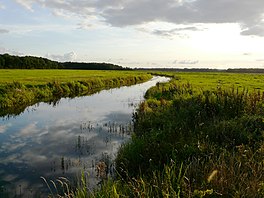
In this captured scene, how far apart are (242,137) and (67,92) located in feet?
104

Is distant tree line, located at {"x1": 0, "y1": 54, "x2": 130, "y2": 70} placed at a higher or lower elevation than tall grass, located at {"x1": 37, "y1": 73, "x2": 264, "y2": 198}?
higher

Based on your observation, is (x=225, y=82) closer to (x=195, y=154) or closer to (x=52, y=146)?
(x=52, y=146)

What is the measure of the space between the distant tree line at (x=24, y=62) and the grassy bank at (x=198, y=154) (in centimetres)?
9337

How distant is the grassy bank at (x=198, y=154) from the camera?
20.3 ft

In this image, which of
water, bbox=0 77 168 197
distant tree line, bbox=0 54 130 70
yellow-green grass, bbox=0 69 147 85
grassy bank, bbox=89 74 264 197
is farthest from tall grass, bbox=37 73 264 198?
distant tree line, bbox=0 54 130 70

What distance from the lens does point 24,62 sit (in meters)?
108

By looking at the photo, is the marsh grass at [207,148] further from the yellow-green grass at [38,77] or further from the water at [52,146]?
the yellow-green grass at [38,77]

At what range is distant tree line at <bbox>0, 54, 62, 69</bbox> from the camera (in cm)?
10200

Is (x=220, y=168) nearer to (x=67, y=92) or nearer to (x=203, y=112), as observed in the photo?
(x=203, y=112)

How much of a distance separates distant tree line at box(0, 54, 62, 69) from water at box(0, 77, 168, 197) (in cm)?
8447

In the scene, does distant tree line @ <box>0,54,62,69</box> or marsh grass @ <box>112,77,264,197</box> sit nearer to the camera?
marsh grass @ <box>112,77,264,197</box>

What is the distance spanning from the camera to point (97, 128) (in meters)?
17.7

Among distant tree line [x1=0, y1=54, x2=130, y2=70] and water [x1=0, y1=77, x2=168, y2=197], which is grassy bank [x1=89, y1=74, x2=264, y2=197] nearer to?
water [x1=0, y1=77, x2=168, y2=197]

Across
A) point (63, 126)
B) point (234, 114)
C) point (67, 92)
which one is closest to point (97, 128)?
point (63, 126)
